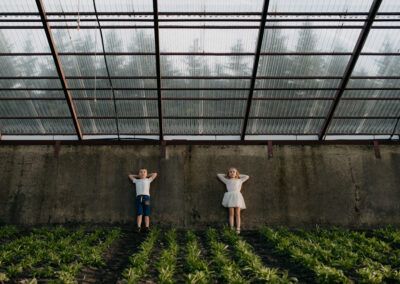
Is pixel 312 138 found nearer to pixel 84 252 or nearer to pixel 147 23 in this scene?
pixel 147 23

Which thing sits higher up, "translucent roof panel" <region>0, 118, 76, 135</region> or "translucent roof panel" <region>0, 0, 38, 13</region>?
"translucent roof panel" <region>0, 0, 38, 13</region>

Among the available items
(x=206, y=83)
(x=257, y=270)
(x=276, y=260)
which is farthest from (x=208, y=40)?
(x=257, y=270)

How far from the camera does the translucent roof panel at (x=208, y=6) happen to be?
29.1 ft

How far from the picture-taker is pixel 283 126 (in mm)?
11242

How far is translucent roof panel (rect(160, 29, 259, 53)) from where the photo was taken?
9.43 metres

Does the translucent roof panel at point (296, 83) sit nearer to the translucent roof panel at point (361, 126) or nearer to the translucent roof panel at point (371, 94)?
the translucent roof panel at point (371, 94)

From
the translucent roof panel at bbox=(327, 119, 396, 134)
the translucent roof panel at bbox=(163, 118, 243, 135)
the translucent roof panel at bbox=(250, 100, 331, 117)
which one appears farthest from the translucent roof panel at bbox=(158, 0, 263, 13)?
the translucent roof panel at bbox=(327, 119, 396, 134)

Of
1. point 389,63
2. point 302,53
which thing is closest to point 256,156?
point 302,53

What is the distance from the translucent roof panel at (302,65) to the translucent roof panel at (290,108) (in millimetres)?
988

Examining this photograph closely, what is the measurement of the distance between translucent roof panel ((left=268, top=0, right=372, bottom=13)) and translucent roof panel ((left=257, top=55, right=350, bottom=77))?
4.59 ft

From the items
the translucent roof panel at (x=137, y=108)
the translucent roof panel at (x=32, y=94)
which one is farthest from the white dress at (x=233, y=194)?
the translucent roof panel at (x=32, y=94)

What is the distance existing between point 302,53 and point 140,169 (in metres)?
6.41

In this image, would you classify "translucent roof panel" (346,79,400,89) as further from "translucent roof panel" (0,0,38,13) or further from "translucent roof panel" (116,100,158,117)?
"translucent roof panel" (0,0,38,13)

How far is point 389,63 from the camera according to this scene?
9930 mm
